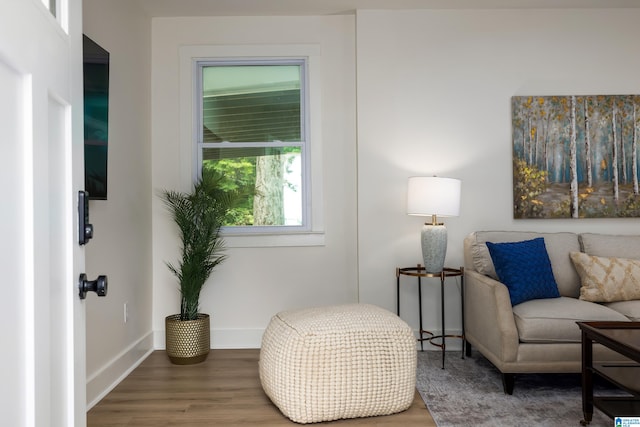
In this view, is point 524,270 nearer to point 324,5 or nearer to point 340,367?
point 340,367

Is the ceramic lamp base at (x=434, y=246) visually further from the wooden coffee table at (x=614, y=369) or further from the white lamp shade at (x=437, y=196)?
the wooden coffee table at (x=614, y=369)

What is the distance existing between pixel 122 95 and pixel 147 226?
1008 mm

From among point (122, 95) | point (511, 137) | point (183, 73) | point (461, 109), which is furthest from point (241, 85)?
point (511, 137)

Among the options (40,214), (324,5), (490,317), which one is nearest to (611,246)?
(490,317)

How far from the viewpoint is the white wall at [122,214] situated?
299 centimetres

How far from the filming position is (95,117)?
2.77 m

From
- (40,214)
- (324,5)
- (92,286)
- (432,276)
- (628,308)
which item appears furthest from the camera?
(324,5)

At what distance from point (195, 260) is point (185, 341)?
1.78ft

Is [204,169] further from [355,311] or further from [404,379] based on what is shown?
[404,379]

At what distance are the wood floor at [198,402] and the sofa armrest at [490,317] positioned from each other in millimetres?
557

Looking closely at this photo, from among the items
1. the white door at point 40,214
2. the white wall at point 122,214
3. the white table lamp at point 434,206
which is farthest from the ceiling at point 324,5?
the white door at point 40,214

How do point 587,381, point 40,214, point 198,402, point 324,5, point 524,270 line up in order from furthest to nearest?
point 324,5
point 524,270
point 198,402
point 587,381
point 40,214

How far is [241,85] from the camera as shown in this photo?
4.22m

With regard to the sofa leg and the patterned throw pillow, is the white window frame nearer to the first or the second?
the sofa leg
